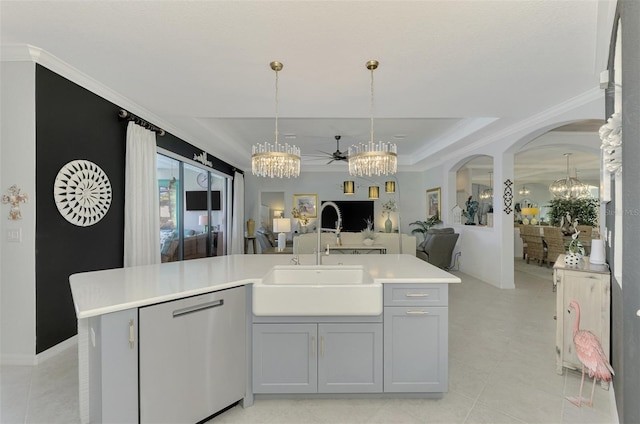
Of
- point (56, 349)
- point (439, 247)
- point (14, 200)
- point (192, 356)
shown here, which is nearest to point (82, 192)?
point (14, 200)

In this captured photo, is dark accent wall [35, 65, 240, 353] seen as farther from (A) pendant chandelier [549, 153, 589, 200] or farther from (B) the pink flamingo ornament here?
(A) pendant chandelier [549, 153, 589, 200]

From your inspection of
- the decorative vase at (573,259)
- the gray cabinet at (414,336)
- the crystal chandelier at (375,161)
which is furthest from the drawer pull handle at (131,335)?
the decorative vase at (573,259)

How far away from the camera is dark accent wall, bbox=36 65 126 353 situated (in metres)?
2.55

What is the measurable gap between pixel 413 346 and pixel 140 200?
3.31 metres

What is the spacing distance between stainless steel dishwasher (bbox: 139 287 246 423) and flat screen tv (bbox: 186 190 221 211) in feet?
13.0

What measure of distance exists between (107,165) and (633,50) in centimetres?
414

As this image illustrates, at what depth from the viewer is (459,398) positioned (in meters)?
2.09

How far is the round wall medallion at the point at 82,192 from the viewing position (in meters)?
2.71

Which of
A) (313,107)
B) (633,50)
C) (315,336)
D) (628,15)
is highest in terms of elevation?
(313,107)

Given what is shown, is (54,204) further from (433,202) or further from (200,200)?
(433,202)

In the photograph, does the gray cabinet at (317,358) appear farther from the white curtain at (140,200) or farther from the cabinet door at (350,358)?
the white curtain at (140,200)

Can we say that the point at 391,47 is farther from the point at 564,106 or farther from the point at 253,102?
the point at 564,106

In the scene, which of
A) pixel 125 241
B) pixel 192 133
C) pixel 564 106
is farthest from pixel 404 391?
pixel 192 133

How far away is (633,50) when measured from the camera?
51.6 inches
